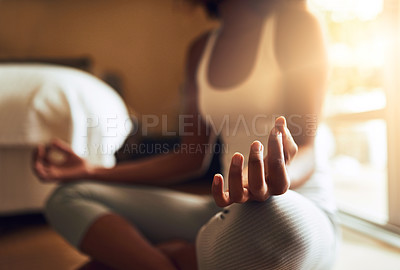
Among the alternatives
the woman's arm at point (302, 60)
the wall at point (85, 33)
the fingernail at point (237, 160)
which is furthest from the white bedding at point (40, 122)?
the wall at point (85, 33)

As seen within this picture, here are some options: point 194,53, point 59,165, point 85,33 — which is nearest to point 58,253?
point 59,165

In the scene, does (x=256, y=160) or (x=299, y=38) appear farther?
(x=299, y=38)

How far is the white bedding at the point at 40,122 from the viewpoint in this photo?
2.88 ft

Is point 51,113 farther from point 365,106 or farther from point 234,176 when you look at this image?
point 365,106

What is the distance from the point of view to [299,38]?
1.46 feet

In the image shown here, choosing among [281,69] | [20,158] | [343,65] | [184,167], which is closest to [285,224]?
[281,69]

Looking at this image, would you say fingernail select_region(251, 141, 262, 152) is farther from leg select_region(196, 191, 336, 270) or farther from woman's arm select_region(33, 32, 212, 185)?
woman's arm select_region(33, 32, 212, 185)

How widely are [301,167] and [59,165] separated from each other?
1.56 ft

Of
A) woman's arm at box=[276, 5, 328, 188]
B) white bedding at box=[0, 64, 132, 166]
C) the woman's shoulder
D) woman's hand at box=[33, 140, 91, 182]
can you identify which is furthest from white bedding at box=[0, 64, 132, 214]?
woman's arm at box=[276, 5, 328, 188]

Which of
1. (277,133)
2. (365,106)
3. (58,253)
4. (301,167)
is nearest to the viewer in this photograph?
(277,133)

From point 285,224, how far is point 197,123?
293 millimetres

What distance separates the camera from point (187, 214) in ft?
1.99

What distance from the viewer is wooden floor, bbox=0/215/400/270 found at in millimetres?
729

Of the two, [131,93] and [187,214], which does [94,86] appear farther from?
[131,93]
